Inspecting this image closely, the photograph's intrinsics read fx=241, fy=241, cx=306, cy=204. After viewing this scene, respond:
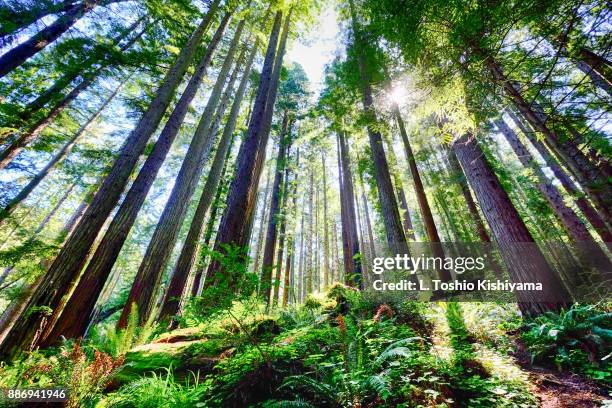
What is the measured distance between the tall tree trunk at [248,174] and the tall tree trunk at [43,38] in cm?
473

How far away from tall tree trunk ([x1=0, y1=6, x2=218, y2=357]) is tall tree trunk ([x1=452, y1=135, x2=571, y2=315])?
6.74m

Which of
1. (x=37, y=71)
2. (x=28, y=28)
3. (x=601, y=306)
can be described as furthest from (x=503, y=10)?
(x=37, y=71)

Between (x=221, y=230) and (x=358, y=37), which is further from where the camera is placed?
(x=358, y=37)

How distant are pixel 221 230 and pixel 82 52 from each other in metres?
6.52

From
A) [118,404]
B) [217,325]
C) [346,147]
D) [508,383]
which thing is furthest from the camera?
[346,147]

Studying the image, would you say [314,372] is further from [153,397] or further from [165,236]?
[165,236]

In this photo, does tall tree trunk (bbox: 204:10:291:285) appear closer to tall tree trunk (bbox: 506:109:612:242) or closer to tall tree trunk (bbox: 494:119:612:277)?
tall tree trunk (bbox: 506:109:612:242)

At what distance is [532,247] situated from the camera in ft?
15.8

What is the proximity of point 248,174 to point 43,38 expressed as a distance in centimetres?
631

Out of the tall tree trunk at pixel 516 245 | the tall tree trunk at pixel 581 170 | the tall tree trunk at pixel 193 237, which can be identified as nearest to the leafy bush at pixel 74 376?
the tall tree trunk at pixel 193 237

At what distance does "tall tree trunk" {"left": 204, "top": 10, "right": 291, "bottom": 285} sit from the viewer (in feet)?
14.5

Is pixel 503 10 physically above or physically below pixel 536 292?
above

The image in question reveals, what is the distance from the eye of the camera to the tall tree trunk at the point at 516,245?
449 cm

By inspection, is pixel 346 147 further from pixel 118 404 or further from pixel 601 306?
pixel 118 404
